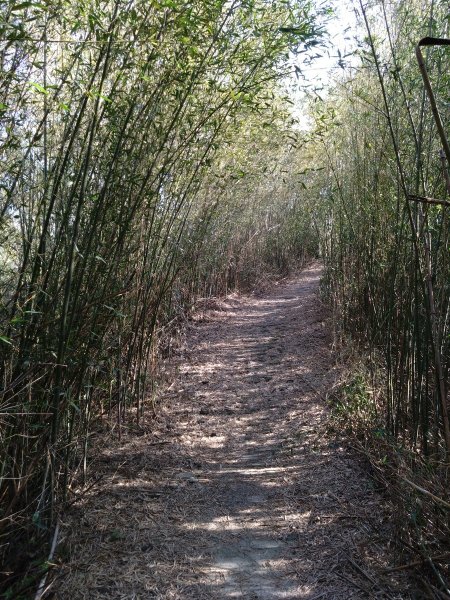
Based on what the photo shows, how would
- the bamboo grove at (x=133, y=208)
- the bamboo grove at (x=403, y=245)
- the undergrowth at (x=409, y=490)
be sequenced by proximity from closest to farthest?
the undergrowth at (x=409, y=490)
the bamboo grove at (x=133, y=208)
the bamboo grove at (x=403, y=245)

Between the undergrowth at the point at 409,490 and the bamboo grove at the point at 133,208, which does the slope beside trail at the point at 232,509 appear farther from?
the bamboo grove at the point at 133,208

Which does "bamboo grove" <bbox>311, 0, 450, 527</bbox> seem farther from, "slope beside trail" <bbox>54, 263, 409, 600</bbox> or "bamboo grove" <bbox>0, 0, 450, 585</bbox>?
"slope beside trail" <bbox>54, 263, 409, 600</bbox>

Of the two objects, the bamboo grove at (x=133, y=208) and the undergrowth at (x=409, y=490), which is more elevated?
the bamboo grove at (x=133, y=208)

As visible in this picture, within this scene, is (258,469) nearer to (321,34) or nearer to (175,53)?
(175,53)

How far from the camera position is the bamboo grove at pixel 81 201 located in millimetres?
2072

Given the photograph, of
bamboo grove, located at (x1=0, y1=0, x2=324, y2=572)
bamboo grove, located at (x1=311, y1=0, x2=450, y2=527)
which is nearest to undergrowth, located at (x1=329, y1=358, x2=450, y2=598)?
bamboo grove, located at (x1=311, y1=0, x2=450, y2=527)

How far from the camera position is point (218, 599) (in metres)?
2.07

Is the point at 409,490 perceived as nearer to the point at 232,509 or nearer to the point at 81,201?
the point at 232,509

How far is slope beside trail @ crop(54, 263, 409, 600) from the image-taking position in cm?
215

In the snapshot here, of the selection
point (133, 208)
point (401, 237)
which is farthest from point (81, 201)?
point (401, 237)

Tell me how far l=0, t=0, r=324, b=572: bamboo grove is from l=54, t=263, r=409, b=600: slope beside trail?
27 cm

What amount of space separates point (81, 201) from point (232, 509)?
5.71ft

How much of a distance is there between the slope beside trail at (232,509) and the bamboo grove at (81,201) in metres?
0.27

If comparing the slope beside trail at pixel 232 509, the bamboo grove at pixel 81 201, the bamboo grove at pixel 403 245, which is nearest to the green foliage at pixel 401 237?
the bamboo grove at pixel 403 245
